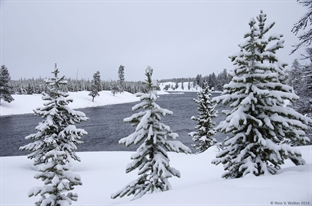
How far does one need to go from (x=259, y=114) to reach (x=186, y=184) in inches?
217

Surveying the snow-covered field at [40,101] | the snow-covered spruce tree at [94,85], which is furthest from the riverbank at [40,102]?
the snow-covered spruce tree at [94,85]

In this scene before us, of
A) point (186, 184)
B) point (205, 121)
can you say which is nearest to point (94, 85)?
point (205, 121)

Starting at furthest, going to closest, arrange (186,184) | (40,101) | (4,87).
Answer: (40,101) < (4,87) < (186,184)

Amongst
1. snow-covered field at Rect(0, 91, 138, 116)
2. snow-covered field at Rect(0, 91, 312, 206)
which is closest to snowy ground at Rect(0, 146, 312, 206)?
snow-covered field at Rect(0, 91, 312, 206)

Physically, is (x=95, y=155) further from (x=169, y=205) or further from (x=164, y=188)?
(x=169, y=205)

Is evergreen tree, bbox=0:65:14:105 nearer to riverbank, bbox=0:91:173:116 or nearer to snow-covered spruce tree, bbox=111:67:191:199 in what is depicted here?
riverbank, bbox=0:91:173:116

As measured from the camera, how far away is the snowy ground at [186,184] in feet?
16.2

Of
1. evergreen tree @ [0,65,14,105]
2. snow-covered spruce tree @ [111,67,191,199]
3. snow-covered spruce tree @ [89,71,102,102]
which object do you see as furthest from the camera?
snow-covered spruce tree @ [89,71,102,102]

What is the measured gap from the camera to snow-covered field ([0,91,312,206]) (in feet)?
16.2

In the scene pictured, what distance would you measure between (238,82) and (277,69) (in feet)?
4.56

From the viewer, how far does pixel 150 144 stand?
714 cm

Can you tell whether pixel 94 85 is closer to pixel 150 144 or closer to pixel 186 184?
pixel 186 184

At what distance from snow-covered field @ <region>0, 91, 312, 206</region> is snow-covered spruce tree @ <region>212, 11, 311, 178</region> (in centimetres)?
76

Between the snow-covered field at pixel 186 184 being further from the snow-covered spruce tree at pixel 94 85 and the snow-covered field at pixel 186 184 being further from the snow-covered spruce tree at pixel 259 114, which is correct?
the snow-covered spruce tree at pixel 94 85
